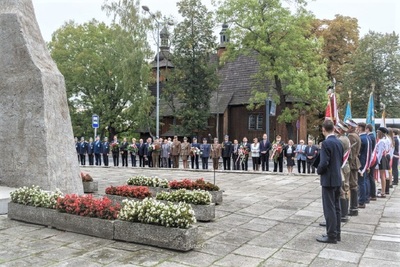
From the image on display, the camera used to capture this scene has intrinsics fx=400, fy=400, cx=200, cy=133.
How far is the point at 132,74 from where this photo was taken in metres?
36.4

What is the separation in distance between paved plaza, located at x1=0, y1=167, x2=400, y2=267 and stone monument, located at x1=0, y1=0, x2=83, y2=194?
1.57 meters

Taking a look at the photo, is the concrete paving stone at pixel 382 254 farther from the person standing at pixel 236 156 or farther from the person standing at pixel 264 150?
the person standing at pixel 236 156

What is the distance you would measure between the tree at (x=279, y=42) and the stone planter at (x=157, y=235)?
79.6 ft

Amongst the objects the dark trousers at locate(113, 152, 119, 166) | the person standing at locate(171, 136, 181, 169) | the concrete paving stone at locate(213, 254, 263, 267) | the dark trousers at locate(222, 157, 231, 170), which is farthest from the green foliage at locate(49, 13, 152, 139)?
the concrete paving stone at locate(213, 254, 263, 267)

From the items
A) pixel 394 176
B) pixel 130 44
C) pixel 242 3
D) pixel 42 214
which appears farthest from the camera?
pixel 130 44

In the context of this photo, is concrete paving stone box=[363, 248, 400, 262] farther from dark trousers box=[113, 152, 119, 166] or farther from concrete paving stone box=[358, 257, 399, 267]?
dark trousers box=[113, 152, 119, 166]

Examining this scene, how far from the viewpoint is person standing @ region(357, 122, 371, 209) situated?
9.81 metres

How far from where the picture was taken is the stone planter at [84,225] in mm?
6711

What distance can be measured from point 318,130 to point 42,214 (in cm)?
3748

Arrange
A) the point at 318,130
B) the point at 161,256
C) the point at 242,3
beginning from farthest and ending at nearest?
the point at 318,130, the point at 242,3, the point at 161,256

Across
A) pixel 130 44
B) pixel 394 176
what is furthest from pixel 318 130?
pixel 394 176

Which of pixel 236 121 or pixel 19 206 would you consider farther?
pixel 236 121

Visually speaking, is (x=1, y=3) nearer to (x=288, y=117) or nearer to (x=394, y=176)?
(x=394, y=176)

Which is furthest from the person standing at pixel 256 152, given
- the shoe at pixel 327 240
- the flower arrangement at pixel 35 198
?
the flower arrangement at pixel 35 198
